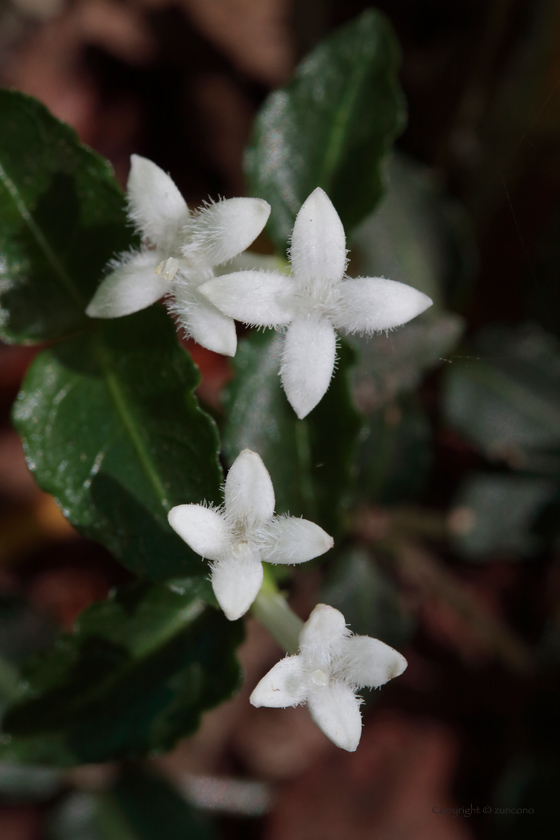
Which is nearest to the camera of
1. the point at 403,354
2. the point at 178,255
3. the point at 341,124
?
the point at 178,255

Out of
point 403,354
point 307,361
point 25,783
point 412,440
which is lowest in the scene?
point 25,783

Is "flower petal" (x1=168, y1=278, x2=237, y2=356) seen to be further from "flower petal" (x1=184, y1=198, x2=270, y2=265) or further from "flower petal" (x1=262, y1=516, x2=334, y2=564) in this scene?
"flower petal" (x1=262, y1=516, x2=334, y2=564)

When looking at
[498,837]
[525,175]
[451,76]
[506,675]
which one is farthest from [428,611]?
[451,76]

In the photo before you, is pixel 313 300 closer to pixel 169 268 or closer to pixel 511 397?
pixel 169 268

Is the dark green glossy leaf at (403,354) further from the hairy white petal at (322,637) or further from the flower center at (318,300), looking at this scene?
the hairy white petal at (322,637)

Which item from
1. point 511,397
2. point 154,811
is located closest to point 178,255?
point 511,397

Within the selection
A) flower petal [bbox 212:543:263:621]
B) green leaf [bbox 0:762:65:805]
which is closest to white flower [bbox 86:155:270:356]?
flower petal [bbox 212:543:263:621]
